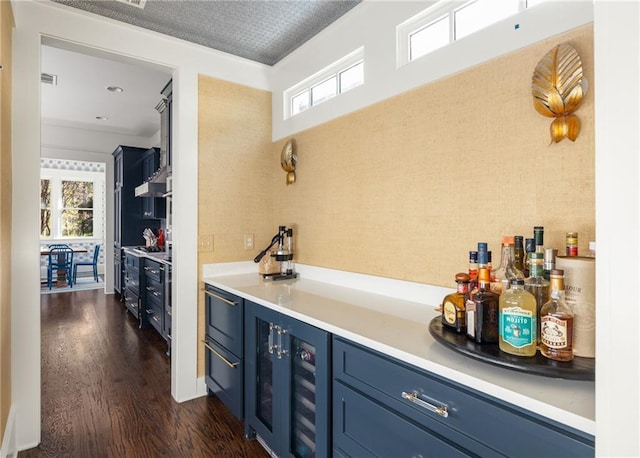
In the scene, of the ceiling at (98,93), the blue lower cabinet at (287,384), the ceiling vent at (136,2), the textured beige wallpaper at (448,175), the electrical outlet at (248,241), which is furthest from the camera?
the ceiling at (98,93)

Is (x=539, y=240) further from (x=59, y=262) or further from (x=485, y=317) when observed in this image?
(x=59, y=262)

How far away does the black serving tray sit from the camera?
0.93 meters

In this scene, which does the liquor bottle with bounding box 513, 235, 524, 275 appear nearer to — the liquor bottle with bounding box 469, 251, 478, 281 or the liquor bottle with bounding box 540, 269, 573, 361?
the liquor bottle with bounding box 469, 251, 478, 281

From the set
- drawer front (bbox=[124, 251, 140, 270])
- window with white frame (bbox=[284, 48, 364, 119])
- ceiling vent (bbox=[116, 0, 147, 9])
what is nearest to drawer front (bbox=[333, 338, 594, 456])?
window with white frame (bbox=[284, 48, 364, 119])

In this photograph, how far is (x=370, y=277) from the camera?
223 centimetres

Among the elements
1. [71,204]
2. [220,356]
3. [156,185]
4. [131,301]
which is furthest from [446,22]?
[71,204]

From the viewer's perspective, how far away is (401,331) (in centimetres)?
143

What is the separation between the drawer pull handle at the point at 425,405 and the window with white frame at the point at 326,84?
6.23ft

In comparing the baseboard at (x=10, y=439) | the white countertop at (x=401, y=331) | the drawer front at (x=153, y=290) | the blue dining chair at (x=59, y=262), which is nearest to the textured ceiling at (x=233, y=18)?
the white countertop at (x=401, y=331)

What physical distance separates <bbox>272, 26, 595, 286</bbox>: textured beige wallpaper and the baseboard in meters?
1.92

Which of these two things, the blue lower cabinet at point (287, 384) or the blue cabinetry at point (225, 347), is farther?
the blue cabinetry at point (225, 347)

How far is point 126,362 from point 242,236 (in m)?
1.71

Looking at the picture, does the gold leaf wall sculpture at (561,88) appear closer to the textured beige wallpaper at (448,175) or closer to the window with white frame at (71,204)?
the textured beige wallpaper at (448,175)

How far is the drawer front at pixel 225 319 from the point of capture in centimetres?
221
